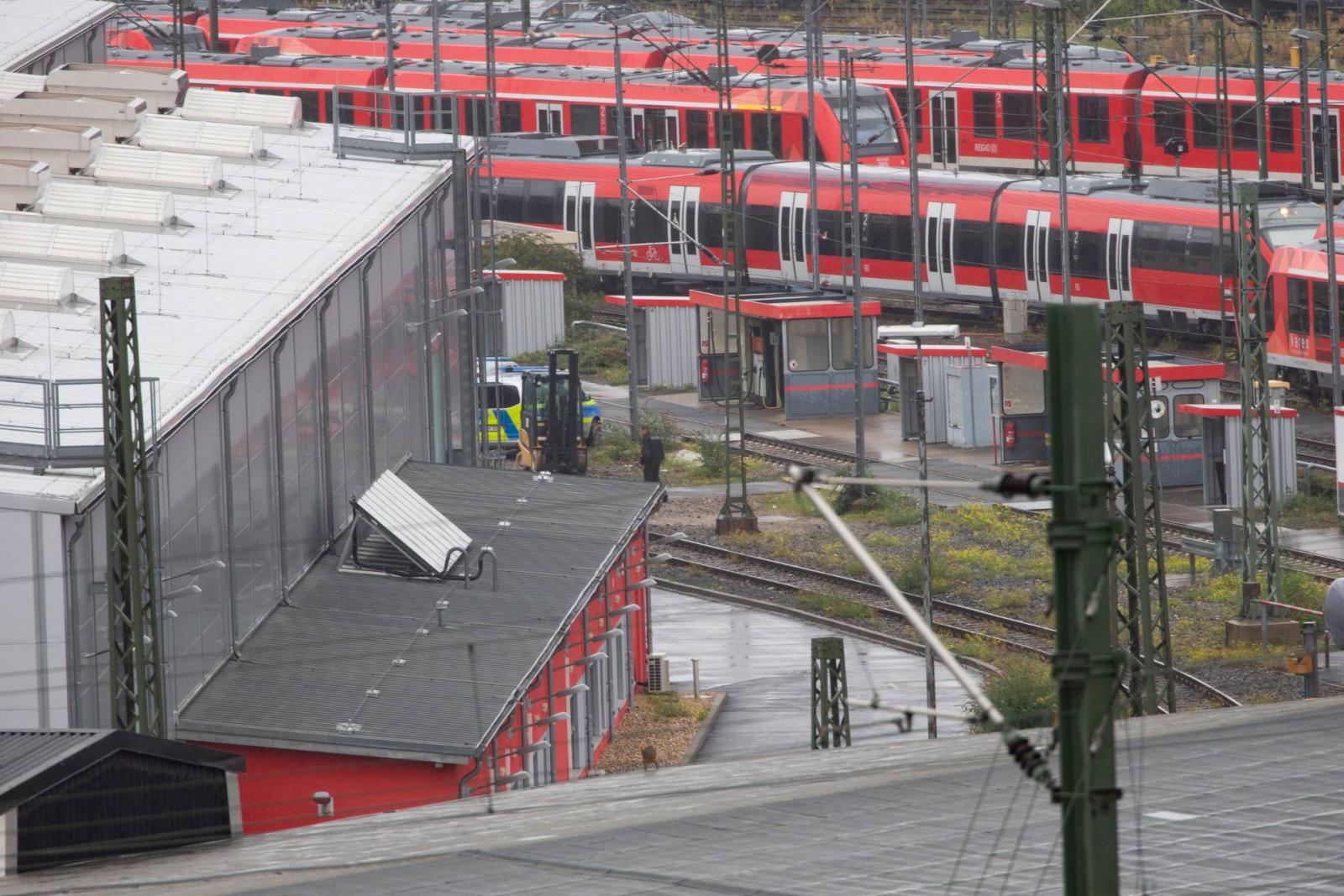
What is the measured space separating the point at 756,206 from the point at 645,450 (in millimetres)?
12067

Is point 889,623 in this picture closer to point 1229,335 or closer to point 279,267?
point 279,267

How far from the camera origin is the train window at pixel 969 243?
38.7 meters

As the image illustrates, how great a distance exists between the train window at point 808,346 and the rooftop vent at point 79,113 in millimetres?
12653

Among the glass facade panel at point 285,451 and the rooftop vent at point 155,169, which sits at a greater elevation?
the rooftop vent at point 155,169

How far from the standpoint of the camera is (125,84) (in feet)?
105

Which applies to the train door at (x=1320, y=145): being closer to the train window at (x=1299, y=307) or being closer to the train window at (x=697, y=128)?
the train window at (x=1299, y=307)

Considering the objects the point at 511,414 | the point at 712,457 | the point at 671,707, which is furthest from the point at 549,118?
the point at 671,707

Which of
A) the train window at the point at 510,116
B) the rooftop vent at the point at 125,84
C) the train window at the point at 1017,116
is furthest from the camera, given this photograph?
the train window at the point at 510,116

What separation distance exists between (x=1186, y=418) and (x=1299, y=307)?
11.3 feet

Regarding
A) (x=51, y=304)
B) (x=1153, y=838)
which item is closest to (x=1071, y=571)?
(x=1153, y=838)

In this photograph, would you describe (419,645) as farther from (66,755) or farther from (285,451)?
(66,755)

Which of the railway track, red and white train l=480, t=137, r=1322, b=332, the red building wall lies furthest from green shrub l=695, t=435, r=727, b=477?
the red building wall

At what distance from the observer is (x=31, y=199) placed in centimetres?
2619

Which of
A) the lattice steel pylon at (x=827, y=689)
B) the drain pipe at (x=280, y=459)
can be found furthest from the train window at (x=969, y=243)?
the drain pipe at (x=280, y=459)
